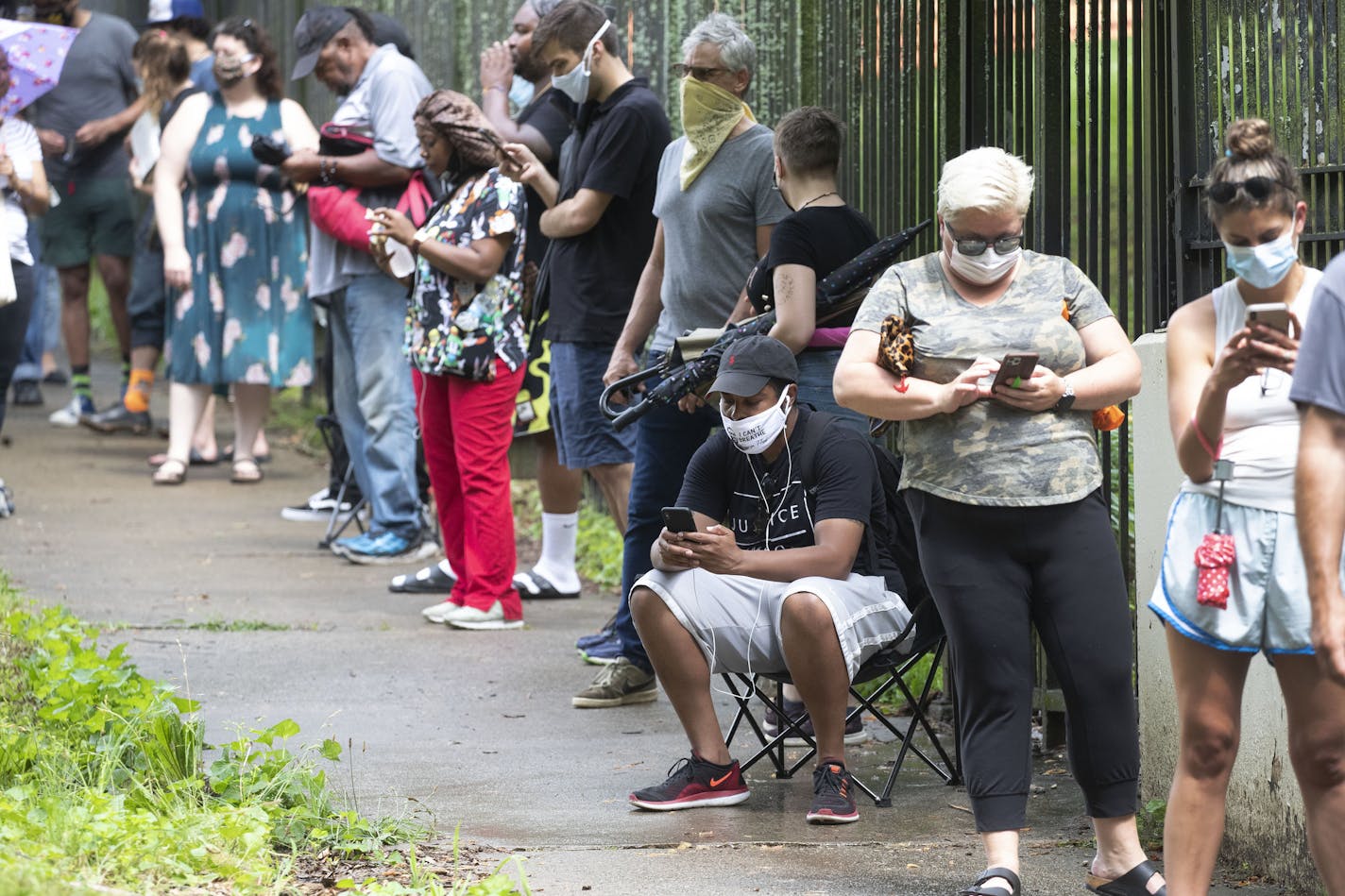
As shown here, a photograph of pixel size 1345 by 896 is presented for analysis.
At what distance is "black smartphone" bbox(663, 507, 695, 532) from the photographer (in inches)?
198

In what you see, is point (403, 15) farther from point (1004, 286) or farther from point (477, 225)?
point (1004, 286)

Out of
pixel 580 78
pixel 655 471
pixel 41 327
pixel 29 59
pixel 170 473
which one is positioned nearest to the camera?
pixel 655 471

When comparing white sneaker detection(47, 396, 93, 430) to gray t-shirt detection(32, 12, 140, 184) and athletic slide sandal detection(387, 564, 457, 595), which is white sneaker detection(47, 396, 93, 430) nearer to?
gray t-shirt detection(32, 12, 140, 184)

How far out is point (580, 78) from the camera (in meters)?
6.77

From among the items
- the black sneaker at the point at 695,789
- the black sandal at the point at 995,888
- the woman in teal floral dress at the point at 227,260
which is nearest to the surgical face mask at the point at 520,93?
the woman in teal floral dress at the point at 227,260

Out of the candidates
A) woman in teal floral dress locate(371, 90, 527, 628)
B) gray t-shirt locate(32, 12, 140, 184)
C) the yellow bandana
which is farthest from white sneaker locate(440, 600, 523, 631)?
gray t-shirt locate(32, 12, 140, 184)

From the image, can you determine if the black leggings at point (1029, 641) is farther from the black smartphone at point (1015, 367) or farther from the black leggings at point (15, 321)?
the black leggings at point (15, 321)

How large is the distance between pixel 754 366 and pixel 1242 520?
71.0 inches

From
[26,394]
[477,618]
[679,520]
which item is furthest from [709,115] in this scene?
[26,394]

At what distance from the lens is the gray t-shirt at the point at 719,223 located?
615 cm

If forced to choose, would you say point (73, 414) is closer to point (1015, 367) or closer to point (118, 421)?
point (118, 421)

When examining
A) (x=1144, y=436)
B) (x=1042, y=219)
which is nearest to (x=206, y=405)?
(x=1042, y=219)

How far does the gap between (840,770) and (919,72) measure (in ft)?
8.46

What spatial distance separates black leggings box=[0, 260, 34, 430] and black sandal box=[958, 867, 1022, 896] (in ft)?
22.1
